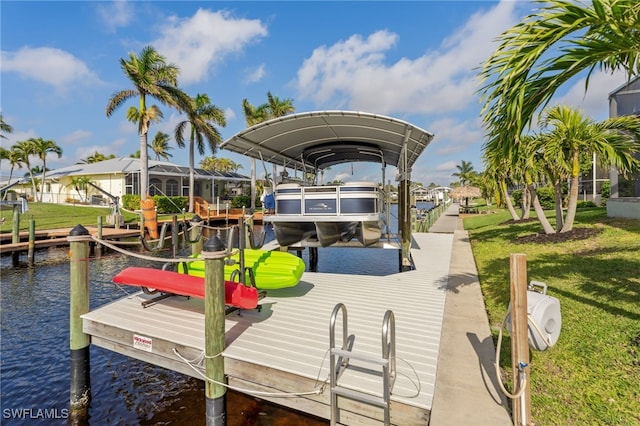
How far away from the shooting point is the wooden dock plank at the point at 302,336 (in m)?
3.32

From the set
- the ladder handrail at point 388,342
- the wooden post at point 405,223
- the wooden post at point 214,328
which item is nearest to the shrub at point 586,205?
the wooden post at point 405,223

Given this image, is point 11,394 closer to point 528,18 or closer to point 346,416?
point 346,416

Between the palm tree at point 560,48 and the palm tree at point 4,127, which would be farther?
the palm tree at point 4,127

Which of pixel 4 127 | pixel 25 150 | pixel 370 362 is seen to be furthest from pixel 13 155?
pixel 370 362

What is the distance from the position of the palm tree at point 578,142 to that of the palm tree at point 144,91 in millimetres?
21899

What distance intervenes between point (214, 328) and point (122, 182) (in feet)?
108

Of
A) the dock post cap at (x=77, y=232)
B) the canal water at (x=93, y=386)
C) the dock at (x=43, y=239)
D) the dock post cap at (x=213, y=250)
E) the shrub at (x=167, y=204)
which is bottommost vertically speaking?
the canal water at (x=93, y=386)

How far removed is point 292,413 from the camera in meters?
4.34

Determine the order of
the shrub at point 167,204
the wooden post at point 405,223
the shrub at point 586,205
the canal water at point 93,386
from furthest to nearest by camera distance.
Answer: the shrub at point 167,204
the shrub at point 586,205
the wooden post at point 405,223
the canal water at point 93,386

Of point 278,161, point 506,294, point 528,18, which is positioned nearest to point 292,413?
point 506,294

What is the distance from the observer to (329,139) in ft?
31.1

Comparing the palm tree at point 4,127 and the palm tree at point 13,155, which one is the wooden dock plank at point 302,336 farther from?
the palm tree at point 13,155

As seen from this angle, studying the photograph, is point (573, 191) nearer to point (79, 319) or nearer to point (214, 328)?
point (214, 328)

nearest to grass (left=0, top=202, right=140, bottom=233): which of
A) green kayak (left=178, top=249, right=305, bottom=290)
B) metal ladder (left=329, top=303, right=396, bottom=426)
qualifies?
green kayak (left=178, top=249, right=305, bottom=290)
